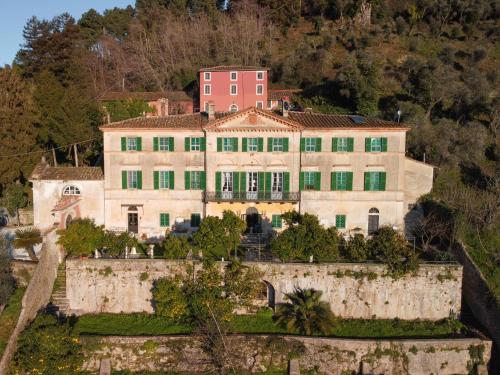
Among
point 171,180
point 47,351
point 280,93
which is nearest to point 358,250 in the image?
point 171,180

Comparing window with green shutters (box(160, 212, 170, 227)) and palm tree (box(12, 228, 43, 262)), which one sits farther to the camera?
window with green shutters (box(160, 212, 170, 227))

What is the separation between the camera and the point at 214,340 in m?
20.4

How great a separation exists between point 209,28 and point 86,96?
84.7 feet

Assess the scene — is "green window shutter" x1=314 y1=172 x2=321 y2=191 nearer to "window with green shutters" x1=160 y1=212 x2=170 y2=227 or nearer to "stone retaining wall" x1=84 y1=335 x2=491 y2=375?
"window with green shutters" x1=160 y1=212 x2=170 y2=227

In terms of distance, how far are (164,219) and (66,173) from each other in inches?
247

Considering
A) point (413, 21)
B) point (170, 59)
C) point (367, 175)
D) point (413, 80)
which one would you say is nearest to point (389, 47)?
point (413, 21)

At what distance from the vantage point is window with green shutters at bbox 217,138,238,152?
91.6 ft

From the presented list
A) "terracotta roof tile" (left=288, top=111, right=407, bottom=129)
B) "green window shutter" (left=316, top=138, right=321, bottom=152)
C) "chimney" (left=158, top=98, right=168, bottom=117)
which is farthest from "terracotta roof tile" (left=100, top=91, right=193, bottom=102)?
"green window shutter" (left=316, top=138, right=321, bottom=152)

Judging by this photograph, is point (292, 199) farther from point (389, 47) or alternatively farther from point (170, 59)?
point (389, 47)

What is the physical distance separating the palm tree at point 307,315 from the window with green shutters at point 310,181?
24.2 ft

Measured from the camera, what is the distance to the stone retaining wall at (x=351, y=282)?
22.6m

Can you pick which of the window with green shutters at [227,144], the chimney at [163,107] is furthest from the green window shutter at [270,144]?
the chimney at [163,107]

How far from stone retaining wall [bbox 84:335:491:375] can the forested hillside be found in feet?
12.9

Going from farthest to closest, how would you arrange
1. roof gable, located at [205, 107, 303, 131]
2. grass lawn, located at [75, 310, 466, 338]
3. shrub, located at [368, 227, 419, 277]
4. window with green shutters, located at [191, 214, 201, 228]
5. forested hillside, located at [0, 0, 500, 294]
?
1. forested hillside, located at [0, 0, 500, 294]
2. window with green shutters, located at [191, 214, 201, 228]
3. roof gable, located at [205, 107, 303, 131]
4. shrub, located at [368, 227, 419, 277]
5. grass lawn, located at [75, 310, 466, 338]
